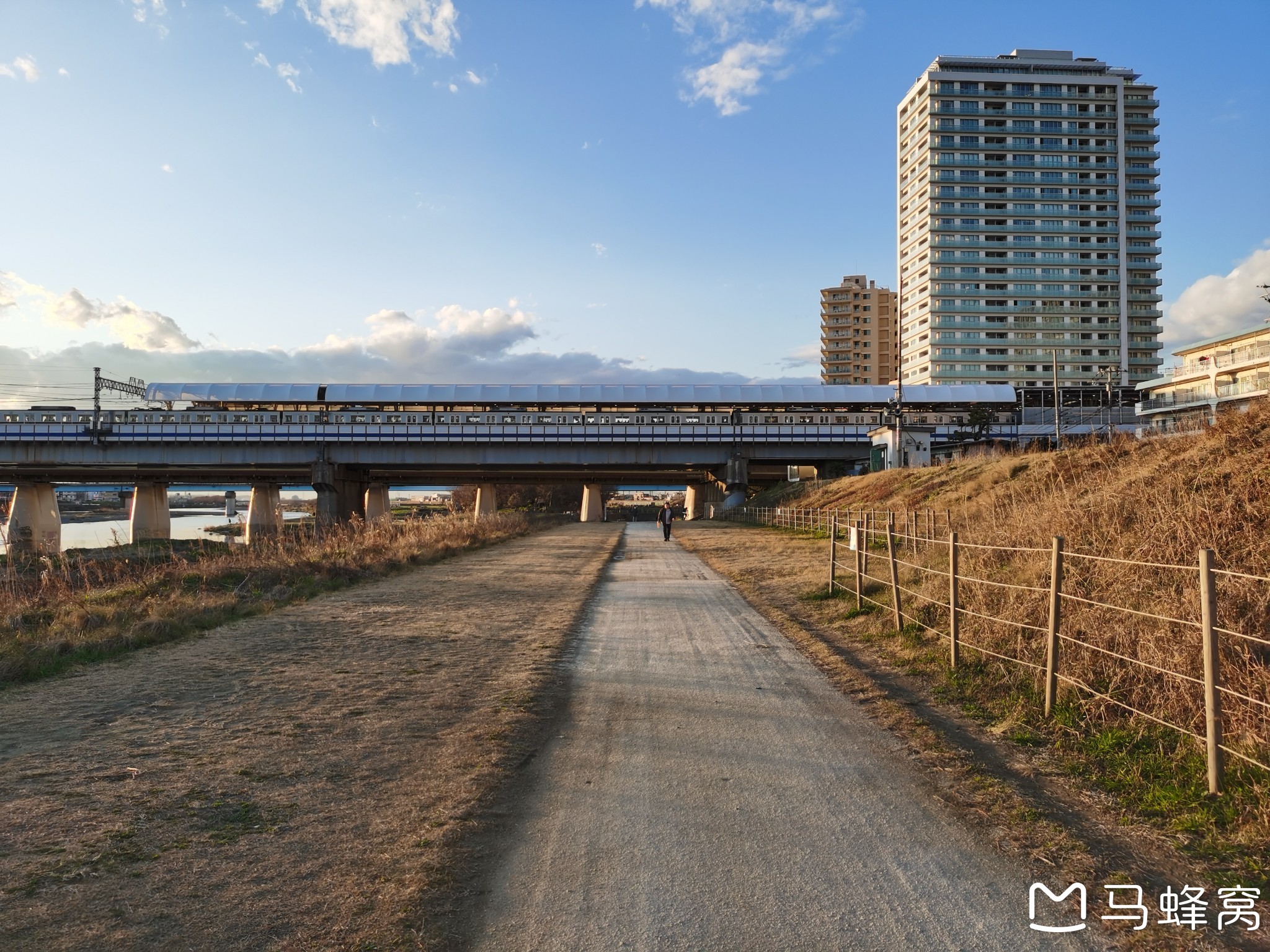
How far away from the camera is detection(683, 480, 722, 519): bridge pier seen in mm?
73369

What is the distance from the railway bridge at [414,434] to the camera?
56.5 m

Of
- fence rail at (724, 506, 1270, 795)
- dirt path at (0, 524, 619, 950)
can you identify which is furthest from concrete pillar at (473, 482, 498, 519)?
dirt path at (0, 524, 619, 950)

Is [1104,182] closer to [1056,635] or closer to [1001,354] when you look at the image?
[1001,354]

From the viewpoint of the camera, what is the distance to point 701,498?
81875 millimetres

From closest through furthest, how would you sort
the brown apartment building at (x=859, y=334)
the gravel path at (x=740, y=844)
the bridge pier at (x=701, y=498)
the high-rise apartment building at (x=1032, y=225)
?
the gravel path at (x=740, y=844)
the bridge pier at (x=701, y=498)
the high-rise apartment building at (x=1032, y=225)
the brown apartment building at (x=859, y=334)

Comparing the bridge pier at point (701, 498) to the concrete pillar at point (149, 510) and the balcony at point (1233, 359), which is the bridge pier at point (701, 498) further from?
the concrete pillar at point (149, 510)

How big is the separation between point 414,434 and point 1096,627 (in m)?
54.1

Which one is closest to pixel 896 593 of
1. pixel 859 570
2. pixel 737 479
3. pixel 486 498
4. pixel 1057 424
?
pixel 859 570

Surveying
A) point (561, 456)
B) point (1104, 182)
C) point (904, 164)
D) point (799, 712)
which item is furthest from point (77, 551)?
point (1104, 182)

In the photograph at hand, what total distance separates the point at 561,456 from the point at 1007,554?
162 feet

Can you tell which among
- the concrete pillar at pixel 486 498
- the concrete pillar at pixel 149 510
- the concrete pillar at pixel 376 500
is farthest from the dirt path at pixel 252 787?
the concrete pillar at pixel 486 498

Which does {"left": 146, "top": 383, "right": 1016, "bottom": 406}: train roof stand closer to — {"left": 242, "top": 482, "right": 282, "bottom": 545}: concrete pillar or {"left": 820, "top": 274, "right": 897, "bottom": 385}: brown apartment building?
{"left": 242, "top": 482, "right": 282, "bottom": 545}: concrete pillar

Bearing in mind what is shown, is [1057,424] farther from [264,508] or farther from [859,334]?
[859,334]

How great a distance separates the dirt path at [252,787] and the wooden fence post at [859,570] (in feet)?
20.0
